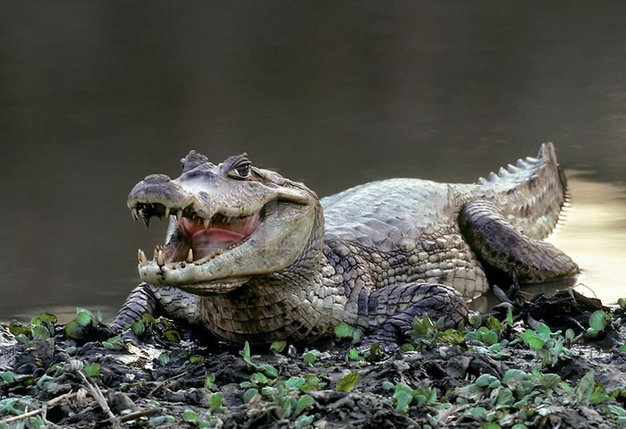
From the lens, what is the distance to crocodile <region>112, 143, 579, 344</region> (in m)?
4.65

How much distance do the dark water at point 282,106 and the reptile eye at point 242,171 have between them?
158cm

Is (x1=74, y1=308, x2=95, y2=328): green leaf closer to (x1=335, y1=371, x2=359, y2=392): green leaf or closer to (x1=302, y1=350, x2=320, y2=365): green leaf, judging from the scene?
(x1=302, y1=350, x2=320, y2=365): green leaf

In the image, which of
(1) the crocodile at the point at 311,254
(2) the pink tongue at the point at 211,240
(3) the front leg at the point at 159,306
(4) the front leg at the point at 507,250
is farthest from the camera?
(4) the front leg at the point at 507,250

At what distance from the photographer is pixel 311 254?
5160mm

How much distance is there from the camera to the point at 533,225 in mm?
7469

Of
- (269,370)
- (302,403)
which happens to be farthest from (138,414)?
(269,370)

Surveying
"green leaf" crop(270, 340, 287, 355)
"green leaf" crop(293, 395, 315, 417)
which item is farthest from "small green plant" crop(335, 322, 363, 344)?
"green leaf" crop(293, 395, 315, 417)

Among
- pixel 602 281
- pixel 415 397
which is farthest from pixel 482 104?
pixel 415 397

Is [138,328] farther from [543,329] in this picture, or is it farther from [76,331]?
[543,329]

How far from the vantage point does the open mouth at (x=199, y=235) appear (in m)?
4.50

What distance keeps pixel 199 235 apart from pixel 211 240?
0.19 ft

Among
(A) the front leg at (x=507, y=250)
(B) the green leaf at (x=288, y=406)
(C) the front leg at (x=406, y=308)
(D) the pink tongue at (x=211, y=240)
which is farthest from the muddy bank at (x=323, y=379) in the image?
(A) the front leg at (x=507, y=250)

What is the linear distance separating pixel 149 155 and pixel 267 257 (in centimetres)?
492

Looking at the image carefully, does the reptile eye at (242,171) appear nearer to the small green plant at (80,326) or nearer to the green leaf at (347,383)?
the small green plant at (80,326)
